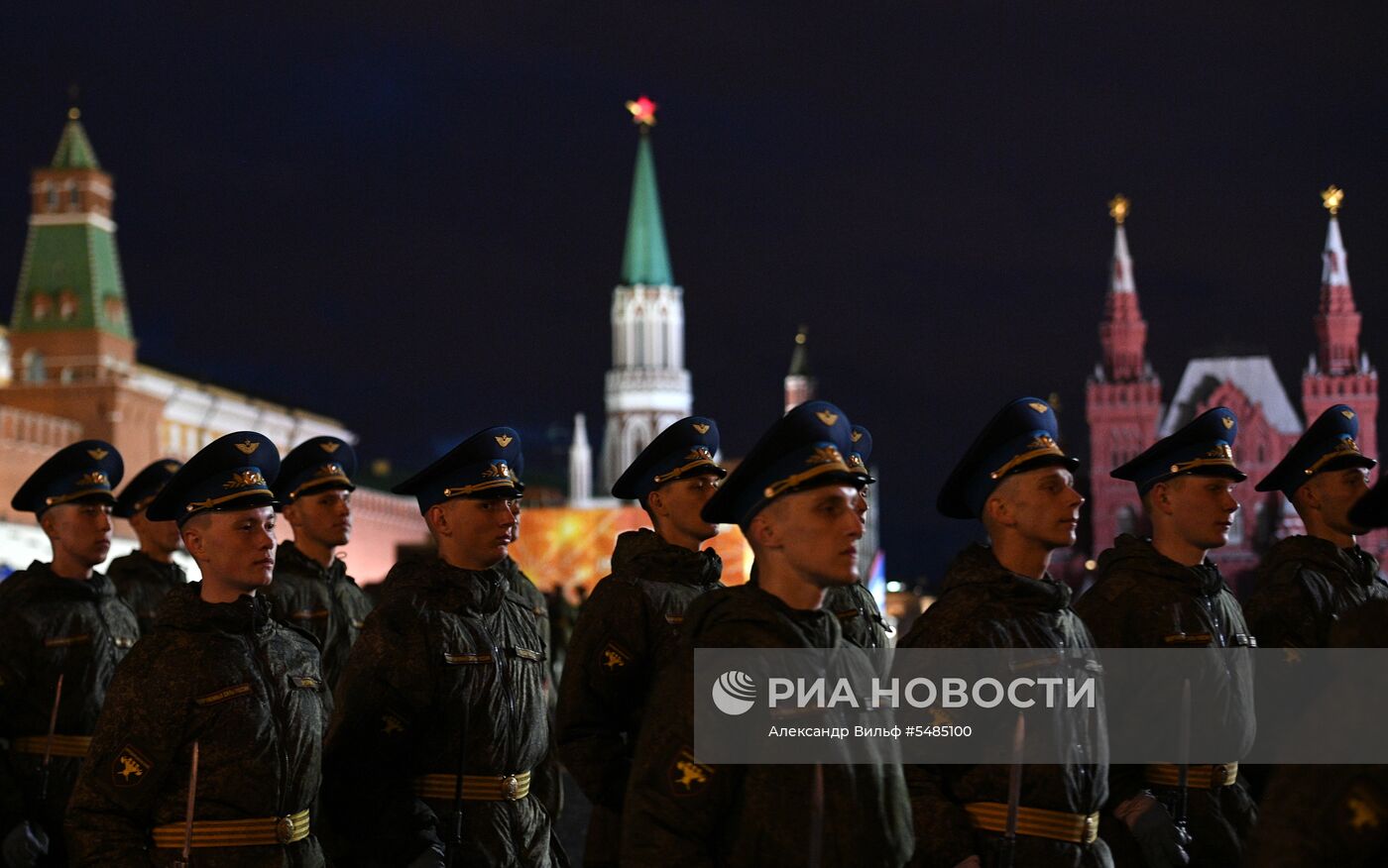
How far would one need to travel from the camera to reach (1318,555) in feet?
23.1

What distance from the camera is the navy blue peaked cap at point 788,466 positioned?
4387mm

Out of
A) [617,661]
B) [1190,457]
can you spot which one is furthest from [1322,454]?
[617,661]

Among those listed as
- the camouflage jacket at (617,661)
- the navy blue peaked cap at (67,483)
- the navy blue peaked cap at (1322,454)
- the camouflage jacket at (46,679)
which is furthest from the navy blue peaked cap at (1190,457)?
the navy blue peaked cap at (67,483)

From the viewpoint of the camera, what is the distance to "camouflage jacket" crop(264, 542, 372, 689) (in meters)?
8.20

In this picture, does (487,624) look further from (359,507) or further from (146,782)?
(359,507)

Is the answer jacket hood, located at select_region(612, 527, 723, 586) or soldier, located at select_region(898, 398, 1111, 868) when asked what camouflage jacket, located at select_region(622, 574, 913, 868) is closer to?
soldier, located at select_region(898, 398, 1111, 868)

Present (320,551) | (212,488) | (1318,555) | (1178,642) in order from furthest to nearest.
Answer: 1. (320,551)
2. (1318,555)
3. (1178,642)
4. (212,488)

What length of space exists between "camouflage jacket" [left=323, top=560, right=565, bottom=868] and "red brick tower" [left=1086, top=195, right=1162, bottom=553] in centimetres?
7787

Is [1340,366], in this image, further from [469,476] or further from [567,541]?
[469,476]

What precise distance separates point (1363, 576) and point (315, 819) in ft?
13.3

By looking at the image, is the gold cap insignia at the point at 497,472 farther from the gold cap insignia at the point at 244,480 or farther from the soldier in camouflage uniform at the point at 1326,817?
the soldier in camouflage uniform at the point at 1326,817

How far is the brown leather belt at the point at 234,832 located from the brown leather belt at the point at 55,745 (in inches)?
116

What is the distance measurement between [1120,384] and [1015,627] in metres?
82.6

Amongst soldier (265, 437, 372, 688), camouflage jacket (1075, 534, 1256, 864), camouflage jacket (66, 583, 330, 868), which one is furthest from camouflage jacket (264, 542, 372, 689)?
camouflage jacket (1075, 534, 1256, 864)
